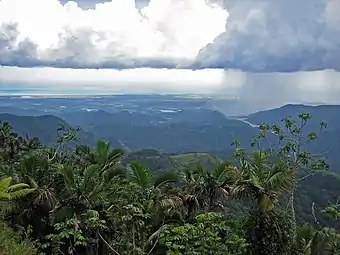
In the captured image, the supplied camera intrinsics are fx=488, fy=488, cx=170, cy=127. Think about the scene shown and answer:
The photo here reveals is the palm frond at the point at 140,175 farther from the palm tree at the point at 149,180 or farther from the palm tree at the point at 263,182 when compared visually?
the palm tree at the point at 263,182

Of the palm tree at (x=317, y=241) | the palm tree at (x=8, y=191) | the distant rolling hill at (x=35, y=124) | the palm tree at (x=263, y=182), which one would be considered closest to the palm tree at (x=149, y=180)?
the palm tree at (x=263, y=182)

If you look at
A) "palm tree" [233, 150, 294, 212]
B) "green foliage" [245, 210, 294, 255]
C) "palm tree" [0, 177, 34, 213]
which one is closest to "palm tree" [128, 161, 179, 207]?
"palm tree" [233, 150, 294, 212]

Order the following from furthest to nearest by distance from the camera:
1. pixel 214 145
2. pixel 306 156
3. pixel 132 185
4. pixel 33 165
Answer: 1. pixel 214 145
2. pixel 306 156
3. pixel 33 165
4. pixel 132 185

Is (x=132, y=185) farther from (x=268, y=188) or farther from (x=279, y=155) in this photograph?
(x=279, y=155)

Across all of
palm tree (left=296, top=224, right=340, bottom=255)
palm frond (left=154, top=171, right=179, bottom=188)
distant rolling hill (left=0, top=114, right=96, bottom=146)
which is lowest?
distant rolling hill (left=0, top=114, right=96, bottom=146)

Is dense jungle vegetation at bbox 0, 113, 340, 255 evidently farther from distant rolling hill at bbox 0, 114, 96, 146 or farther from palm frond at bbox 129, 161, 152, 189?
distant rolling hill at bbox 0, 114, 96, 146

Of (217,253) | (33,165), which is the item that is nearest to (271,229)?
(217,253)

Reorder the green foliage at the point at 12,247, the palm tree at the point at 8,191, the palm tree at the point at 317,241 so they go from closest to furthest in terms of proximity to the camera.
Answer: the green foliage at the point at 12,247 → the palm tree at the point at 8,191 → the palm tree at the point at 317,241

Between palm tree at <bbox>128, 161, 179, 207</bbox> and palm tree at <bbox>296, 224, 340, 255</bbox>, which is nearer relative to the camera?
palm tree at <bbox>296, 224, 340, 255</bbox>

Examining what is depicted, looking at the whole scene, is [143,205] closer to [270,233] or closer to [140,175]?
[140,175]

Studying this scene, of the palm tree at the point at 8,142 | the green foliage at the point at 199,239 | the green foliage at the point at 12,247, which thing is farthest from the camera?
the palm tree at the point at 8,142

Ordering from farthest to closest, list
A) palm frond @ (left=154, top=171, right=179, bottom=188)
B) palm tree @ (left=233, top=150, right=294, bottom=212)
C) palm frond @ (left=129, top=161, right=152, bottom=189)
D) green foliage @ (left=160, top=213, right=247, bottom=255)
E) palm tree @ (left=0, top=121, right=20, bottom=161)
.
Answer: palm tree @ (left=0, top=121, right=20, bottom=161) → palm frond @ (left=154, top=171, right=179, bottom=188) → palm frond @ (left=129, top=161, right=152, bottom=189) → palm tree @ (left=233, top=150, right=294, bottom=212) → green foliage @ (left=160, top=213, right=247, bottom=255)
